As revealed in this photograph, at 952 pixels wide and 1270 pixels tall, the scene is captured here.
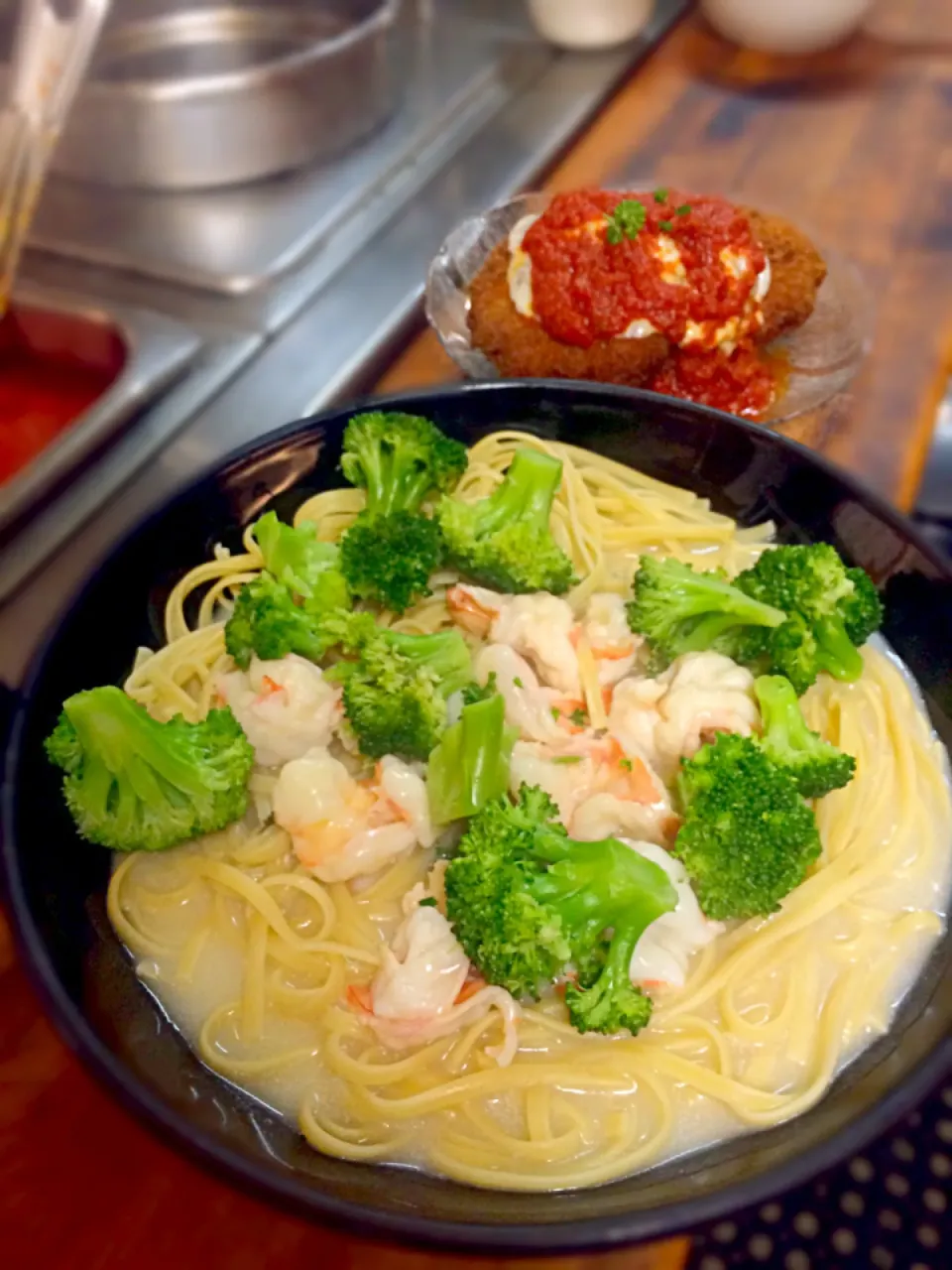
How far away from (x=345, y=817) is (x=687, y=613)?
0.55 m

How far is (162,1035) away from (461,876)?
386 mm

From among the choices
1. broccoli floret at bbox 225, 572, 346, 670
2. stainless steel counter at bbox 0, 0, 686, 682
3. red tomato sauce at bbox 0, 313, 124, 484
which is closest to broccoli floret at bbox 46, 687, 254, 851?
broccoli floret at bbox 225, 572, 346, 670

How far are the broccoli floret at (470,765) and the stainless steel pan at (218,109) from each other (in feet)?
6.31

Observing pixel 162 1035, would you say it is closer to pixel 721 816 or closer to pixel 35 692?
pixel 35 692

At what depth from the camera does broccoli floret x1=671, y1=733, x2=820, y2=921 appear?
1.16 metres

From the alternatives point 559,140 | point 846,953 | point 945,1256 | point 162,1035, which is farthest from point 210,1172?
point 559,140

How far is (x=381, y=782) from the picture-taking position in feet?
4.12

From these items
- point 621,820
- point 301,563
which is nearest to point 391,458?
point 301,563

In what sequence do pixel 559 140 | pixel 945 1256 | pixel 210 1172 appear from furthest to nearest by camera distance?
pixel 559 140 < pixel 945 1256 < pixel 210 1172

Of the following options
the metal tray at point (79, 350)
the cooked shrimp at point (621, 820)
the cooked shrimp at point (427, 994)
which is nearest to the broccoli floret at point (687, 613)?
the cooked shrimp at point (621, 820)

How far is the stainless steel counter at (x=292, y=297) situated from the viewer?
1.89 m

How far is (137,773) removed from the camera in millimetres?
1216

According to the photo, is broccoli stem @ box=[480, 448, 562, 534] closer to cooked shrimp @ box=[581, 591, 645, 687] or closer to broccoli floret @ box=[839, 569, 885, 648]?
cooked shrimp @ box=[581, 591, 645, 687]

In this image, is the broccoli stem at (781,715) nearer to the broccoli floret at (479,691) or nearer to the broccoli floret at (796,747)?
the broccoli floret at (796,747)
